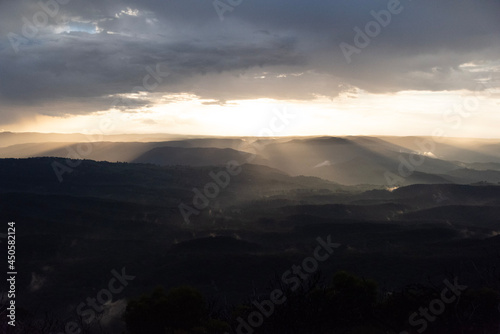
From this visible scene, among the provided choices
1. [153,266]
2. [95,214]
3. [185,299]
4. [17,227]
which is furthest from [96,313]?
[95,214]

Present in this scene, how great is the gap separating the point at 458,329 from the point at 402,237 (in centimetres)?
11969

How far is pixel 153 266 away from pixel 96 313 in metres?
37.5

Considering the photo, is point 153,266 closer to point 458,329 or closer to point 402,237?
point 402,237

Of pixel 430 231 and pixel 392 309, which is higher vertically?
pixel 392 309

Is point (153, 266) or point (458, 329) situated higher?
point (458, 329)

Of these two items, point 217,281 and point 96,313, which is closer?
point 96,313

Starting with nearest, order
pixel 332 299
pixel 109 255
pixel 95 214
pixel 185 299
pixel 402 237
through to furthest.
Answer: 1. pixel 332 299
2. pixel 185 299
3. pixel 109 255
4. pixel 402 237
5. pixel 95 214

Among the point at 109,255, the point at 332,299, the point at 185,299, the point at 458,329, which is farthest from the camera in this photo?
the point at 109,255

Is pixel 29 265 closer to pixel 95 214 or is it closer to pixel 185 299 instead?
pixel 95 214

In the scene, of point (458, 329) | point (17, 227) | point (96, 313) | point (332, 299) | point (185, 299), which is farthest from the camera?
point (17, 227)

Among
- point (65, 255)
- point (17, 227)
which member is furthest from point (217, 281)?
point (17, 227)

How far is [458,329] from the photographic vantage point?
1426 inches

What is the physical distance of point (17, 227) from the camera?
167625 mm

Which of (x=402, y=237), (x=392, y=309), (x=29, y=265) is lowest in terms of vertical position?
(x=402, y=237)
